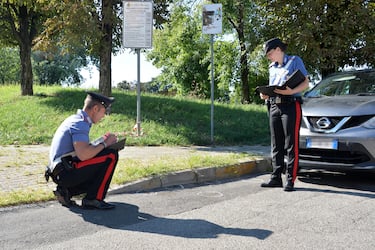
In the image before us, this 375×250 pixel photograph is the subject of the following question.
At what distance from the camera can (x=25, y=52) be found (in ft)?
54.2

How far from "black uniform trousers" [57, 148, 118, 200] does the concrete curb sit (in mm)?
703

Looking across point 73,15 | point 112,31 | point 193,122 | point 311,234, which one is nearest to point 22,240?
point 311,234

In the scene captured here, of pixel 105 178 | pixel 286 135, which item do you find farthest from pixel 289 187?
pixel 105 178

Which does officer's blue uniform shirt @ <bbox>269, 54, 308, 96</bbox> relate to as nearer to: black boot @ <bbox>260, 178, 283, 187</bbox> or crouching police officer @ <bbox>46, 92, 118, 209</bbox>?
black boot @ <bbox>260, 178, 283, 187</bbox>

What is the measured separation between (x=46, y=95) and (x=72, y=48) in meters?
3.46

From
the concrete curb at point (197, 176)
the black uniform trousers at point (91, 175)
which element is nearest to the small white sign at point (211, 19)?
the concrete curb at point (197, 176)

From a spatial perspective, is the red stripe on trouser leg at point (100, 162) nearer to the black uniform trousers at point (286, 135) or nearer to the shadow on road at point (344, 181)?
the black uniform trousers at point (286, 135)

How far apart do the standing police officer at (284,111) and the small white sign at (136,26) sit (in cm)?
467

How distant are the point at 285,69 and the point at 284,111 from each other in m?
0.56

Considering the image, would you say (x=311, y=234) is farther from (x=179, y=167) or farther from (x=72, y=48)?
(x=72, y=48)

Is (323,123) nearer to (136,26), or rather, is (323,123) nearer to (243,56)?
(136,26)

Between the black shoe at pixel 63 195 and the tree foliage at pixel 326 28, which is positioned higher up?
the tree foliage at pixel 326 28

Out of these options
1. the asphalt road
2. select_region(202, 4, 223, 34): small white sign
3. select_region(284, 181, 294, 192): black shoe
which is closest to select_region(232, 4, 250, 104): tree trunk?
select_region(202, 4, 223, 34): small white sign

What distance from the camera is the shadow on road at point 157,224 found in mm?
3914
